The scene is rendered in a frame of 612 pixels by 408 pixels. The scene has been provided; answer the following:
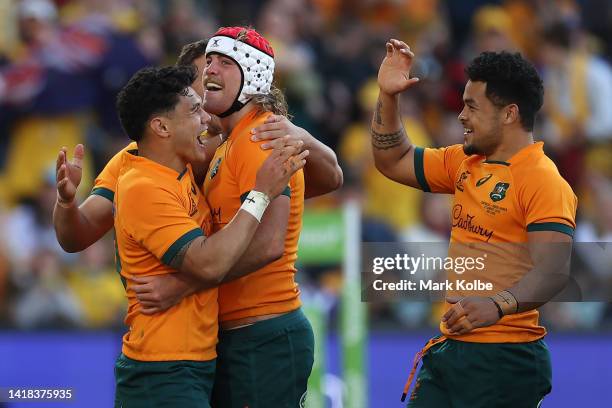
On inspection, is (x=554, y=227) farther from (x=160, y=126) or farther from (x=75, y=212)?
(x=75, y=212)

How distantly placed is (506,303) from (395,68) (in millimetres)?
1309

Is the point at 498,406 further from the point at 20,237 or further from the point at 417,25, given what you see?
the point at 417,25

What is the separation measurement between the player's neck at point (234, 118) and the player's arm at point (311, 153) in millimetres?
183

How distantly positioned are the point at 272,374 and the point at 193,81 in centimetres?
138

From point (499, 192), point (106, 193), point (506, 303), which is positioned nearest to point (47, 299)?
point (106, 193)

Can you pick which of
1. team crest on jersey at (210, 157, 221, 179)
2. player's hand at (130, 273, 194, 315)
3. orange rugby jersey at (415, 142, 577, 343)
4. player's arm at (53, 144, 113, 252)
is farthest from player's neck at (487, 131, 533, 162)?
player's arm at (53, 144, 113, 252)

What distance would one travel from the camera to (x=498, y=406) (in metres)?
5.31

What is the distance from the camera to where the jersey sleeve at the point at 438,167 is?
5676mm

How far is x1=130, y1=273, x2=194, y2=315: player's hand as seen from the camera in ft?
16.3

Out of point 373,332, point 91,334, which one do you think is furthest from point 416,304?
point 91,334

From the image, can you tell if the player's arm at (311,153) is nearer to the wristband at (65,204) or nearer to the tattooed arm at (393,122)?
the tattooed arm at (393,122)

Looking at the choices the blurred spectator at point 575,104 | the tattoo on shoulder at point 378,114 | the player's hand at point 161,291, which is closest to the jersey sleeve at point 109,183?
the player's hand at point 161,291

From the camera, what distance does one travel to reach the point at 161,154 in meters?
5.12

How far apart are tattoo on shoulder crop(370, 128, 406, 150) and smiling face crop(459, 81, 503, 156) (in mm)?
459
